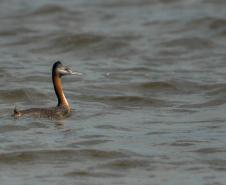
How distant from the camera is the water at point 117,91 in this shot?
41.7 ft

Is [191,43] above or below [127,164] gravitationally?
above

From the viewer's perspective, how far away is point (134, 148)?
13461 millimetres

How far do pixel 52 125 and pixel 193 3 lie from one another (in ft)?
42.2

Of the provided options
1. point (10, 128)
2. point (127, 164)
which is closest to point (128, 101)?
point (10, 128)

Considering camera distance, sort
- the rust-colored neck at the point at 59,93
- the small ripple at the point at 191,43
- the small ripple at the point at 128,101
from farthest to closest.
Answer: the small ripple at the point at 191,43
the small ripple at the point at 128,101
the rust-colored neck at the point at 59,93

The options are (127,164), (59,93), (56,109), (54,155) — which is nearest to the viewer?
(127,164)

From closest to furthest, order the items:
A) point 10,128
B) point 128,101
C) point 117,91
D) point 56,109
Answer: point 10,128 → point 56,109 → point 128,101 → point 117,91

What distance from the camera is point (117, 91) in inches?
719

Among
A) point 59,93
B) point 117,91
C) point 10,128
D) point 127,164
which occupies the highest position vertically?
point 59,93

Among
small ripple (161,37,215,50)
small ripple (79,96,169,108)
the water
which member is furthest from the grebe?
small ripple (161,37,215,50)

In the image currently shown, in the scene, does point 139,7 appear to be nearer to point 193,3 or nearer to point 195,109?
point 193,3

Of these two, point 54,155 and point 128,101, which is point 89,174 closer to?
point 54,155

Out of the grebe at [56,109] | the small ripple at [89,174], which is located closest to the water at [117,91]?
the small ripple at [89,174]

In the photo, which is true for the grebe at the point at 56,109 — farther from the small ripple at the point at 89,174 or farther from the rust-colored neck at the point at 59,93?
the small ripple at the point at 89,174
